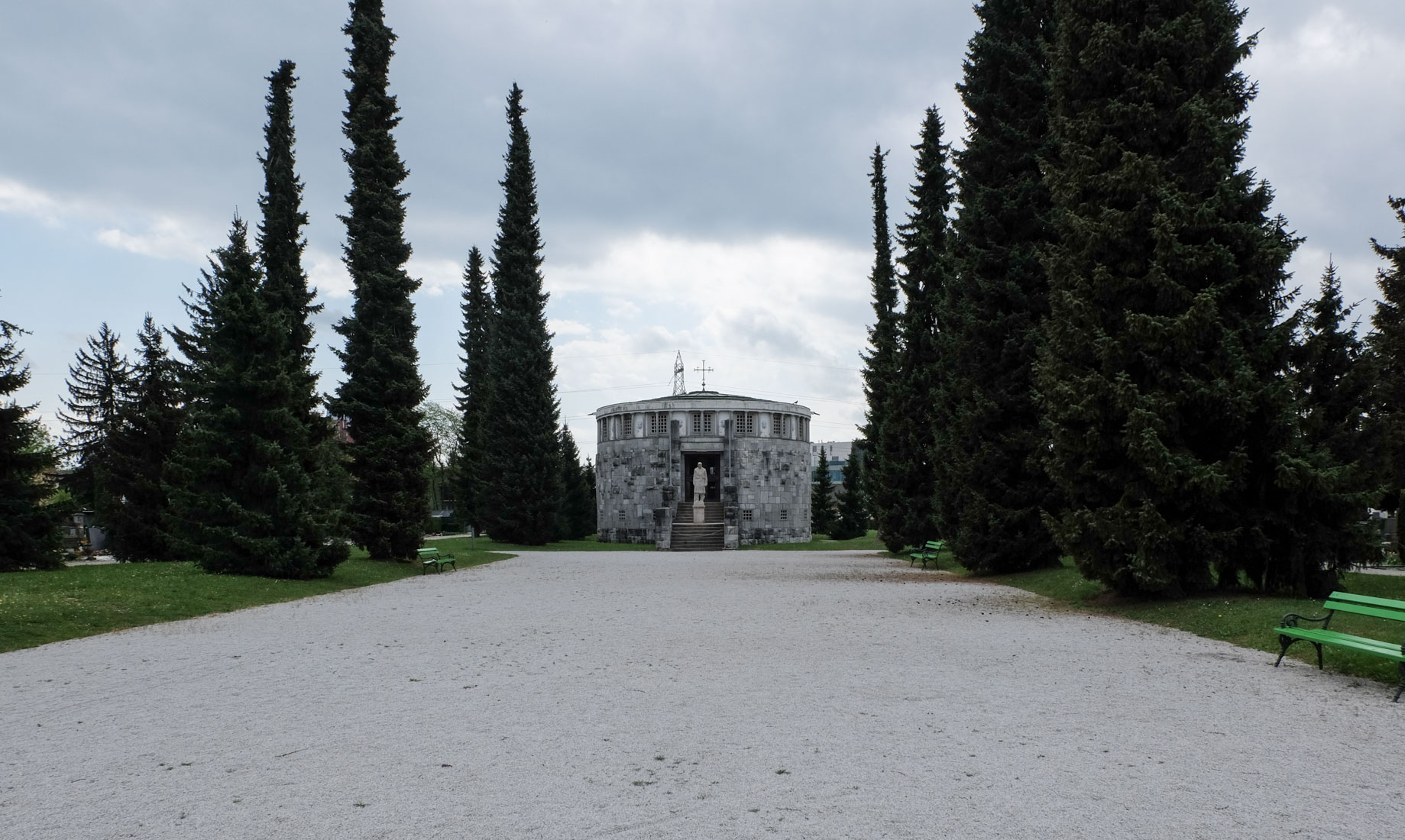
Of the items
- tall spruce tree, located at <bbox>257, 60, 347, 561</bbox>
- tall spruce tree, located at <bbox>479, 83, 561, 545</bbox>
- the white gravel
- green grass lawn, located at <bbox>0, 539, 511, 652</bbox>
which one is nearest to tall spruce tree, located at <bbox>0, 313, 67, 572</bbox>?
green grass lawn, located at <bbox>0, 539, 511, 652</bbox>

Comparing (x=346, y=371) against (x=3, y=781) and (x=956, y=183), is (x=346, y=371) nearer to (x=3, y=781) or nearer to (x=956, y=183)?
(x=956, y=183)

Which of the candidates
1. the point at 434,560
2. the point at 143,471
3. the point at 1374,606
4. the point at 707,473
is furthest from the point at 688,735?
the point at 707,473

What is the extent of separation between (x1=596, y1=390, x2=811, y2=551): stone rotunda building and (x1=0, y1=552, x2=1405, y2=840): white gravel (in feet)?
121

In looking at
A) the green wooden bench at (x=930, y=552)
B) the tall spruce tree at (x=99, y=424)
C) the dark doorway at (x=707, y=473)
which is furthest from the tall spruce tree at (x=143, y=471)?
the dark doorway at (x=707, y=473)

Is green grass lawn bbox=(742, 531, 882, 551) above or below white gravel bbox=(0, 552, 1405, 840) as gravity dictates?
below

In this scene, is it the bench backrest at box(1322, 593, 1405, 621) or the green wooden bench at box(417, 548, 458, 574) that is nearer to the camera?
the bench backrest at box(1322, 593, 1405, 621)

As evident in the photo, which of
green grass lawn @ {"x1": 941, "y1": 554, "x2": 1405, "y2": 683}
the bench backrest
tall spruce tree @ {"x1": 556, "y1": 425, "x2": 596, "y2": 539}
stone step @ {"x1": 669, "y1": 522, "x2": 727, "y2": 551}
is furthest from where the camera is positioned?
tall spruce tree @ {"x1": 556, "y1": 425, "x2": 596, "y2": 539}

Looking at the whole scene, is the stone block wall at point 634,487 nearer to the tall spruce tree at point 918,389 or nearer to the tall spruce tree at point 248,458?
the tall spruce tree at point 918,389

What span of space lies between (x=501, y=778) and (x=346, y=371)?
24.2m

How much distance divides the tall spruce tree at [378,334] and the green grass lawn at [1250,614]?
18.5 meters

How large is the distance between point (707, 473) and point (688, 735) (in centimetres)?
5320

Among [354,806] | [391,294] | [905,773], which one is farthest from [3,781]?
[391,294]

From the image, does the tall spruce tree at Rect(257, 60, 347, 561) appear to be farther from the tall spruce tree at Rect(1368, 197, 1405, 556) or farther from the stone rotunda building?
the tall spruce tree at Rect(1368, 197, 1405, 556)

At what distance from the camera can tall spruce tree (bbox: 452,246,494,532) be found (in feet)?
174
